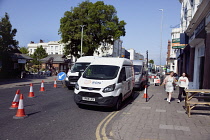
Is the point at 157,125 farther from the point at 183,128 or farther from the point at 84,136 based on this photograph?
the point at 84,136

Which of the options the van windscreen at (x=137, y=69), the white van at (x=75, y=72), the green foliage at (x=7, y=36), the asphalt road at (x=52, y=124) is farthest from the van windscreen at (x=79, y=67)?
the green foliage at (x=7, y=36)

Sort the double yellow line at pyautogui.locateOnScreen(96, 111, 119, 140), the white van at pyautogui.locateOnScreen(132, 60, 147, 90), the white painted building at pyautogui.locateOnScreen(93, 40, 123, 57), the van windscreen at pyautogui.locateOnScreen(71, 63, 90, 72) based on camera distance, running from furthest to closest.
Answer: the white painted building at pyautogui.locateOnScreen(93, 40, 123, 57), the white van at pyautogui.locateOnScreen(132, 60, 147, 90), the van windscreen at pyautogui.locateOnScreen(71, 63, 90, 72), the double yellow line at pyautogui.locateOnScreen(96, 111, 119, 140)

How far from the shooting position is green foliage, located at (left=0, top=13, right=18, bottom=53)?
2215 cm

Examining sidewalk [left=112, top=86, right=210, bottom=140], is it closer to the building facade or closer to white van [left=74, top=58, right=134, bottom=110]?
white van [left=74, top=58, right=134, bottom=110]

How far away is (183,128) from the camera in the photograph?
5.86 meters

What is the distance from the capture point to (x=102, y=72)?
28.5 feet

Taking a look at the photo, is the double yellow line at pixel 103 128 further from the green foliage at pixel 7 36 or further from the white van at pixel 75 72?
the green foliage at pixel 7 36

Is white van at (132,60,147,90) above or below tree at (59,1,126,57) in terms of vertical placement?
below

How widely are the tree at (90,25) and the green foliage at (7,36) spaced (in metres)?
9.03

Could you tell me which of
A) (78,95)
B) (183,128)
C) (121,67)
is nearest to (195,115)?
(183,128)

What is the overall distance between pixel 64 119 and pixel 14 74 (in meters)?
21.0

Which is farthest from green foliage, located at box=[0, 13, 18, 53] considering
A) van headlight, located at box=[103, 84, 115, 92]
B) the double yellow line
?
the double yellow line

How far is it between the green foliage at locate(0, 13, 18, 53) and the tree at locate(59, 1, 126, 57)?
903 cm

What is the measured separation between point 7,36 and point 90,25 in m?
13.1
